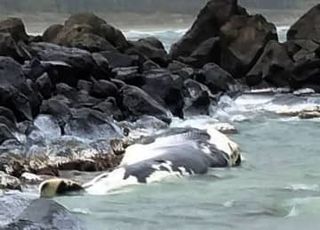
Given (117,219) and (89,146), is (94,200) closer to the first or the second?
(117,219)

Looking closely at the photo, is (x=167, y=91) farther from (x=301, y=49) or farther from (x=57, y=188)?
(x=57, y=188)

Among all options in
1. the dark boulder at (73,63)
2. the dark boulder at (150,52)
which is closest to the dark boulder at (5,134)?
the dark boulder at (73,63)

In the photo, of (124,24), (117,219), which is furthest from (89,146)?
(124,24)

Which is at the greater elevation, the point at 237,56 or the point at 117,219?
the point at 117,219

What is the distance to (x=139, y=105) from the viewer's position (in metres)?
18.5

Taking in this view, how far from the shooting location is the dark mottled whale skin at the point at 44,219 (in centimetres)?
846

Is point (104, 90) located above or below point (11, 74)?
below

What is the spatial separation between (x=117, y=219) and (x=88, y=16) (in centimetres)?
1725

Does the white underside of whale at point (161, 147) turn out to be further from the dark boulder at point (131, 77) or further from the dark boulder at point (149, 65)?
the dark boulder at point (149, 65)

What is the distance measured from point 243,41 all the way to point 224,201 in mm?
15608

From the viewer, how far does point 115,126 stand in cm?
1653

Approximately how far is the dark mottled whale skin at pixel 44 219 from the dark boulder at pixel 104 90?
9519mm

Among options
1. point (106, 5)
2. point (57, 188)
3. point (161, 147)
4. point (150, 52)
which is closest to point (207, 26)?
point (150, 52)

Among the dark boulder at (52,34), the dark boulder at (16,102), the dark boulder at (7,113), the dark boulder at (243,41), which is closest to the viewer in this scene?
the dark boulder at (7,113)
